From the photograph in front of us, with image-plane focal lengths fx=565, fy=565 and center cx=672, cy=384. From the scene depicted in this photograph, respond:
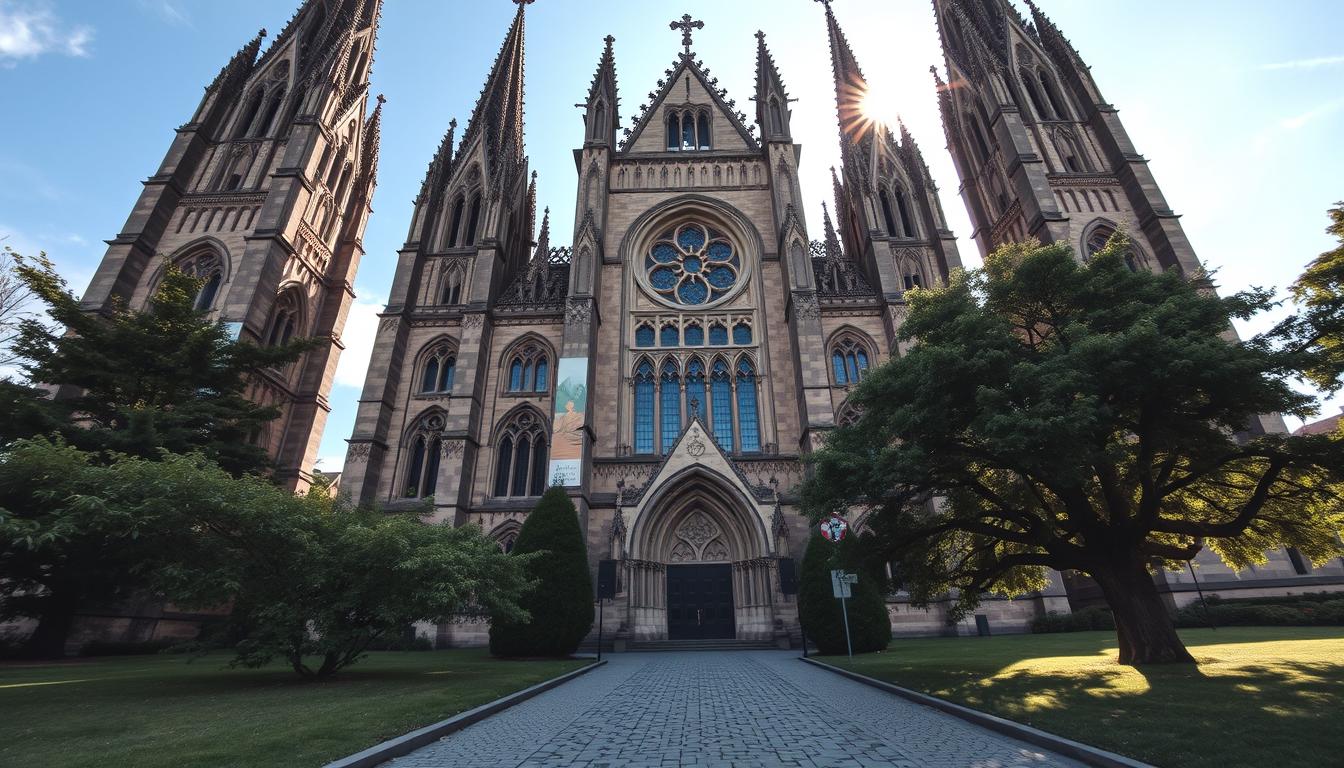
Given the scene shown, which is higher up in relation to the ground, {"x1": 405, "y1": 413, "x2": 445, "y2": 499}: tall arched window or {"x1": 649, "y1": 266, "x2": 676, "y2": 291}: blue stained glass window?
{"x1": 649, "y1": 266, "x2": 676, "y2": 291}: blue stained glass window

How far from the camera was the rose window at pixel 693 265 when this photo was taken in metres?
28.6

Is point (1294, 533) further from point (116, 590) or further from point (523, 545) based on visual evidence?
point (116, 590)

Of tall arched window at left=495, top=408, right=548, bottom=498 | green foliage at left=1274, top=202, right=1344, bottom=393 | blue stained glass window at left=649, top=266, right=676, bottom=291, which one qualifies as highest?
blue stained glass window at left=649, top=266, right=676, bottom=291

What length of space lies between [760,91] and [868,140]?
6991 mm

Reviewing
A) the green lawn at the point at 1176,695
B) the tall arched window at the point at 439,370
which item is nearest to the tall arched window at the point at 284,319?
the tall arched window at the point at 439,370

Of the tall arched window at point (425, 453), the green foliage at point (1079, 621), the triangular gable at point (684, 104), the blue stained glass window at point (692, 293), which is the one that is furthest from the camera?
the triangular gable at point (684, 104)

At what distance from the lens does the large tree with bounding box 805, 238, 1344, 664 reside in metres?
9.05

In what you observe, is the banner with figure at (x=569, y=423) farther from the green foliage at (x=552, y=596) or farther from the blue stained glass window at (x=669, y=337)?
the blue stained glass window at (x=669, y=337)

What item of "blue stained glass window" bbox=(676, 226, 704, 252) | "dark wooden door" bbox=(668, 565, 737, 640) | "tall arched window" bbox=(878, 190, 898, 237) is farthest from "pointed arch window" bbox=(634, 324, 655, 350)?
"tall arched window" bbox=(878, 190, 898, 237)

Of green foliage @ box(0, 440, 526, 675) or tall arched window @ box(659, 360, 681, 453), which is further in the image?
tall arched window @ box(659, 360, 681, 453)

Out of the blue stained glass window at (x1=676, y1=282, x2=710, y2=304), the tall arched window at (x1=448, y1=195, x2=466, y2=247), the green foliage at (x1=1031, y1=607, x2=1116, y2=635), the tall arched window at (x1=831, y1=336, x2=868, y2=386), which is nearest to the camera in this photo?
the green foliage at (x1=1031, y1=607, x2=1116, y2=635)

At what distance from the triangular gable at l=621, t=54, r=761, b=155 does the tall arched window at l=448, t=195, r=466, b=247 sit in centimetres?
985

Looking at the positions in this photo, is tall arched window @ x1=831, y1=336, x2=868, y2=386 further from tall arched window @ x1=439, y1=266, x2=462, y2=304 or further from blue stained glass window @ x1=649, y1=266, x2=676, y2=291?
tall arched window @ x1=439, y1=266, x2=462, y2=304

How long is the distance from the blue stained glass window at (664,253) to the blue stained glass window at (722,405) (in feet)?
22.8
